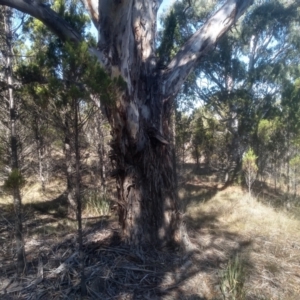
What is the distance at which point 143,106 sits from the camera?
499 centimetres

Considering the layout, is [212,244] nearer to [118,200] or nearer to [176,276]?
[176,276]

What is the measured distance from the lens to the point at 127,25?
14.7 feet

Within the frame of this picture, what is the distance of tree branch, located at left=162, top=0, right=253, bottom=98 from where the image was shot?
5281 millimetres

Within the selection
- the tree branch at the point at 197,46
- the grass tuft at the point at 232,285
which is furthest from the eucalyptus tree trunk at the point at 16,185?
the grass tuft at the point at 232,285

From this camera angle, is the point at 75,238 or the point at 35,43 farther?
the point at 35,43

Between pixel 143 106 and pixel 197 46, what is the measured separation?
1342 millimetres

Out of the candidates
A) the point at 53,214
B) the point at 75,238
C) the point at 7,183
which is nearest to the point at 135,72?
the point at 7,183

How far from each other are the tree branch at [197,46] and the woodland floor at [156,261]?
2.34 metres

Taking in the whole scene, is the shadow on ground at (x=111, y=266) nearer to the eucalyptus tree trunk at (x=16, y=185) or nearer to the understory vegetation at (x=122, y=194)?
the understory vegetation at (x=122, y=194)

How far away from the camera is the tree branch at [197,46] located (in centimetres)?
528

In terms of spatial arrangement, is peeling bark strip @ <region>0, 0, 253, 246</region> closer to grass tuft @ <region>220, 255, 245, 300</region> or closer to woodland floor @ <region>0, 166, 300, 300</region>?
woodland floor @ <region>0, 166, 300, 300</region>

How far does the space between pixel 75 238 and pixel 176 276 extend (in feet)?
5.49

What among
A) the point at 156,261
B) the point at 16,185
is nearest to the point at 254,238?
the point at 156,261

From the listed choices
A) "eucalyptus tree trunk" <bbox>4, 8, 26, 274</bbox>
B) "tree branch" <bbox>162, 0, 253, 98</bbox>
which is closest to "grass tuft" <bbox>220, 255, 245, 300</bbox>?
"eucalyptus tree trunk" <bbox>4, 8, 26, 274</bbox>
